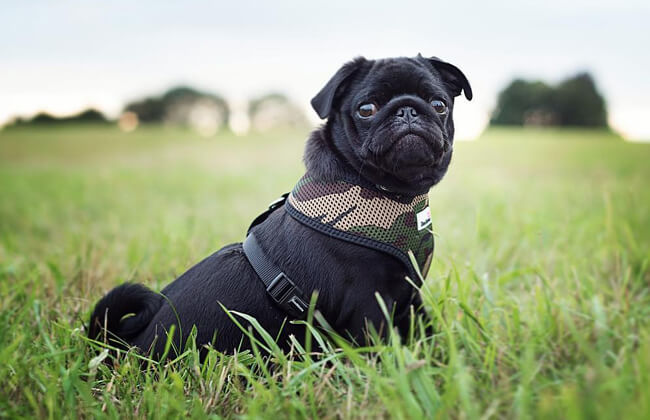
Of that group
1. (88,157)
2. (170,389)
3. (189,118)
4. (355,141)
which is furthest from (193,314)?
(189,118)

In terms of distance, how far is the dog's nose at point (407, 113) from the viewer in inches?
82.1

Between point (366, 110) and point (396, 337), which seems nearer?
point (396, 337)

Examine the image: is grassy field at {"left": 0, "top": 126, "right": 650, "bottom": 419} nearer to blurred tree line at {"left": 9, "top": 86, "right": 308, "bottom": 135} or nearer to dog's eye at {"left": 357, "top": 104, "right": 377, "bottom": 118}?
dog's eye at {"left": 357, "top": 104, "right": 377, "bottom": 118}

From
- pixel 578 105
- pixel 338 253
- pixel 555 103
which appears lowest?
pixel 338 253

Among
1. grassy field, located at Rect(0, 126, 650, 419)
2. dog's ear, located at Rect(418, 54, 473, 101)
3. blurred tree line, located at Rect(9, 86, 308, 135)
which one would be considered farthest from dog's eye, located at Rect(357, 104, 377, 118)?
blurred tree line, located at Rect(9, 86, 308, 135)

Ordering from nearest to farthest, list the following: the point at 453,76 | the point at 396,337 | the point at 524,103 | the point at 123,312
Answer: the point at 396,337 < the point at 123,312 < the point at 453,76 < the point at 524,103

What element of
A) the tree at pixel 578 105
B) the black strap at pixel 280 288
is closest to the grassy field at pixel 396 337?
the black strap at pixel 280 288


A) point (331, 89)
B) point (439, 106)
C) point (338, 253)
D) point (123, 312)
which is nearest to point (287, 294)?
point (338, 253)

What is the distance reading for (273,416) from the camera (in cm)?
155

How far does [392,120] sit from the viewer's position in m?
2.10

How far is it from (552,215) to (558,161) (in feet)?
29.9

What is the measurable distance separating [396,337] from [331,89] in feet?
3.79

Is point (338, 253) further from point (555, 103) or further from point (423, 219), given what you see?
point (555, 103)

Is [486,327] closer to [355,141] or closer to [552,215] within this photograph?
[355,141]
